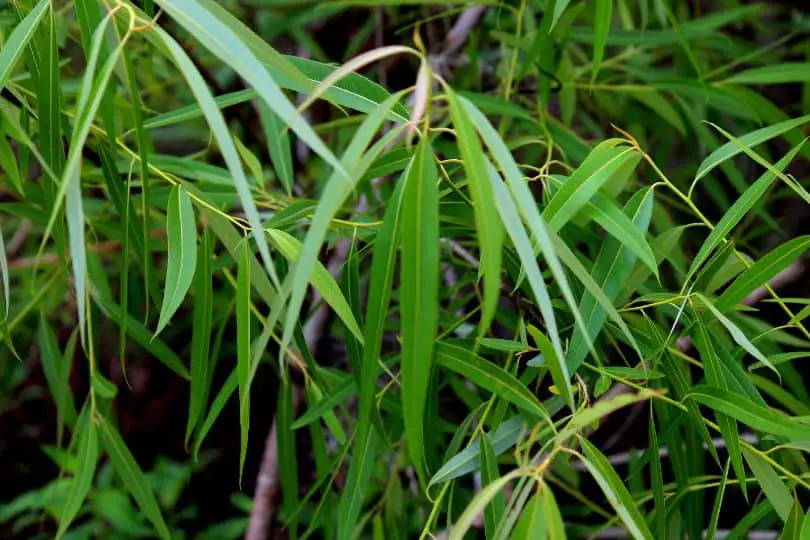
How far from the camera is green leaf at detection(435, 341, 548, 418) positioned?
46 cm

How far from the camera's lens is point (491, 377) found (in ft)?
1.56

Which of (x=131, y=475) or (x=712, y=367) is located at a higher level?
(x=712, y=367)

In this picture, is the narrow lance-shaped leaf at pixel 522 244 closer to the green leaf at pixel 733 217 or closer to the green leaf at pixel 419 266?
the green leaf at pixel 419 266

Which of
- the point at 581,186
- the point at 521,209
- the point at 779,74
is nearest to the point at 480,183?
the point at 521,209

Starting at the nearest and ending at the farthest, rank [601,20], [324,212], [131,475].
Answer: [324,212]
[601,20]
[131,475]

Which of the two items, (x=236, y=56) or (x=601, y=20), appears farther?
(x=601, y=20)

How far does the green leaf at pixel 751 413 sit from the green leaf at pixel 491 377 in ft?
0.30

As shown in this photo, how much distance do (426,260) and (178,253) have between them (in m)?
0.16

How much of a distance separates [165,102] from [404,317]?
36.8 inches

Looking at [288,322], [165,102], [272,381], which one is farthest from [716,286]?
[272,381]

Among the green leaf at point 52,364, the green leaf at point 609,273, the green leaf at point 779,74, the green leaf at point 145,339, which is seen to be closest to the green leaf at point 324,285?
the green leaf at point 609,273

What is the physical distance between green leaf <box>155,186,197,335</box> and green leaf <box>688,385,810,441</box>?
0.27 m

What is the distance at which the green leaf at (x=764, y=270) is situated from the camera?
502mm

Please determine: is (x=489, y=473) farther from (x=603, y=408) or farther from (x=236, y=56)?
(x=236, y=56)
